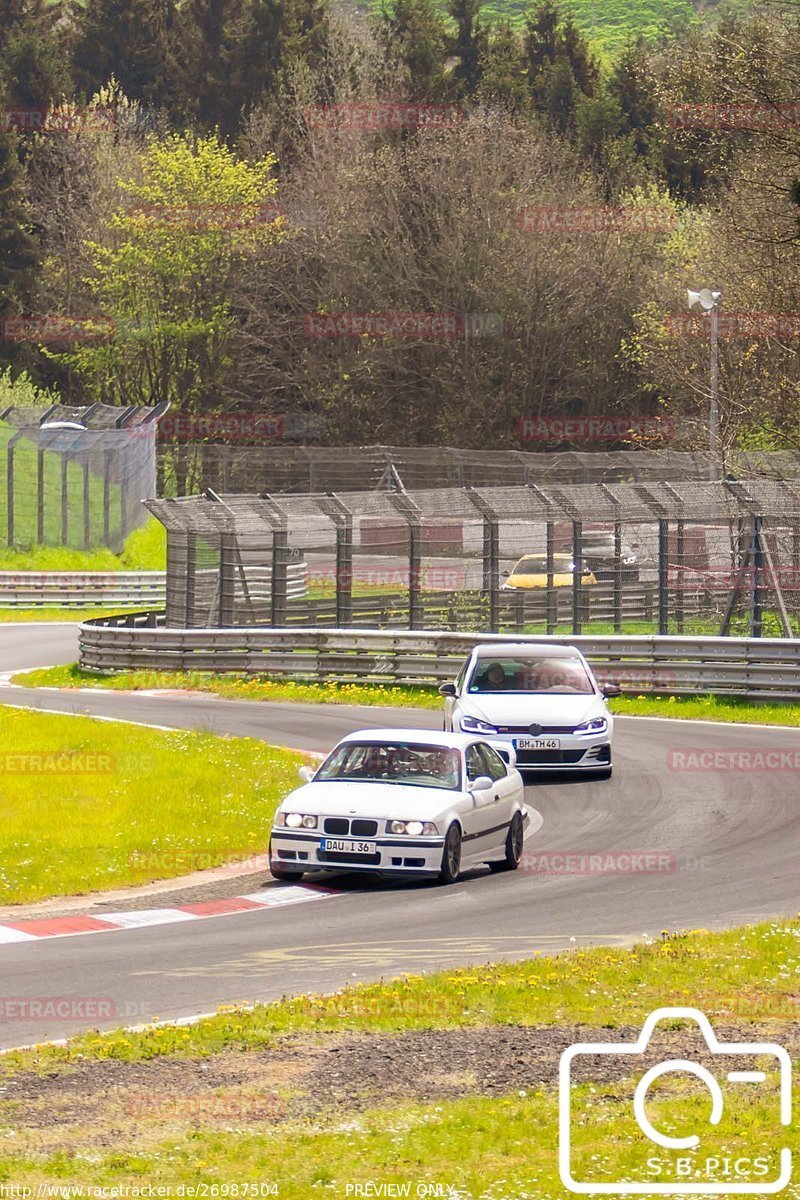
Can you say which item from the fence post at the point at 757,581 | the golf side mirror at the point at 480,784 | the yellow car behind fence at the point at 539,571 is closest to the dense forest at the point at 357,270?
the yellow car behind fence at the point at 539,571

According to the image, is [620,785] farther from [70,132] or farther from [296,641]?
[70,132]

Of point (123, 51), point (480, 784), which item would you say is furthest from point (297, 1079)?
point (123, 51)

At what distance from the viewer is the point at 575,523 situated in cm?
3228

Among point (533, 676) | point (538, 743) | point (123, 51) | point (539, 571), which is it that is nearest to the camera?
point (538, 743)

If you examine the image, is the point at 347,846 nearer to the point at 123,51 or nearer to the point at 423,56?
the point at 423,56

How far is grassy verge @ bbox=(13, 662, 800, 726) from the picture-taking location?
93.6 ft

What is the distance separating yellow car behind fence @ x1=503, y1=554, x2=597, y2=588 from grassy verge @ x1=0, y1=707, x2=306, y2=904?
12887 mm

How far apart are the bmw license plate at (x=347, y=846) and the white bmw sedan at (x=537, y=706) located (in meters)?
5.48

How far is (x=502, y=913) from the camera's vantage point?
1397 centimetres

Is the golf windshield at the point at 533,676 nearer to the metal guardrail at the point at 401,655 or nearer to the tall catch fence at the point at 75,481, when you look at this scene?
the metal guardrail at the point at 401,655

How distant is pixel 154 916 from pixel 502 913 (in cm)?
261

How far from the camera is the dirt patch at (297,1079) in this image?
7.92 meters

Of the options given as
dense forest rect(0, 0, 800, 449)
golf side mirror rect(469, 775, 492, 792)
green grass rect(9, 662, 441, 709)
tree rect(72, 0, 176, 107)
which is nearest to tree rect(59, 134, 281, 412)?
dense forest rect(0, 0, 800, 449)

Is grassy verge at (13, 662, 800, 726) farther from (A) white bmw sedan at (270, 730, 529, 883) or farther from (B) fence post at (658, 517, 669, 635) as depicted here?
(A) white bmw sedan at (270, 730, 529, 883)
